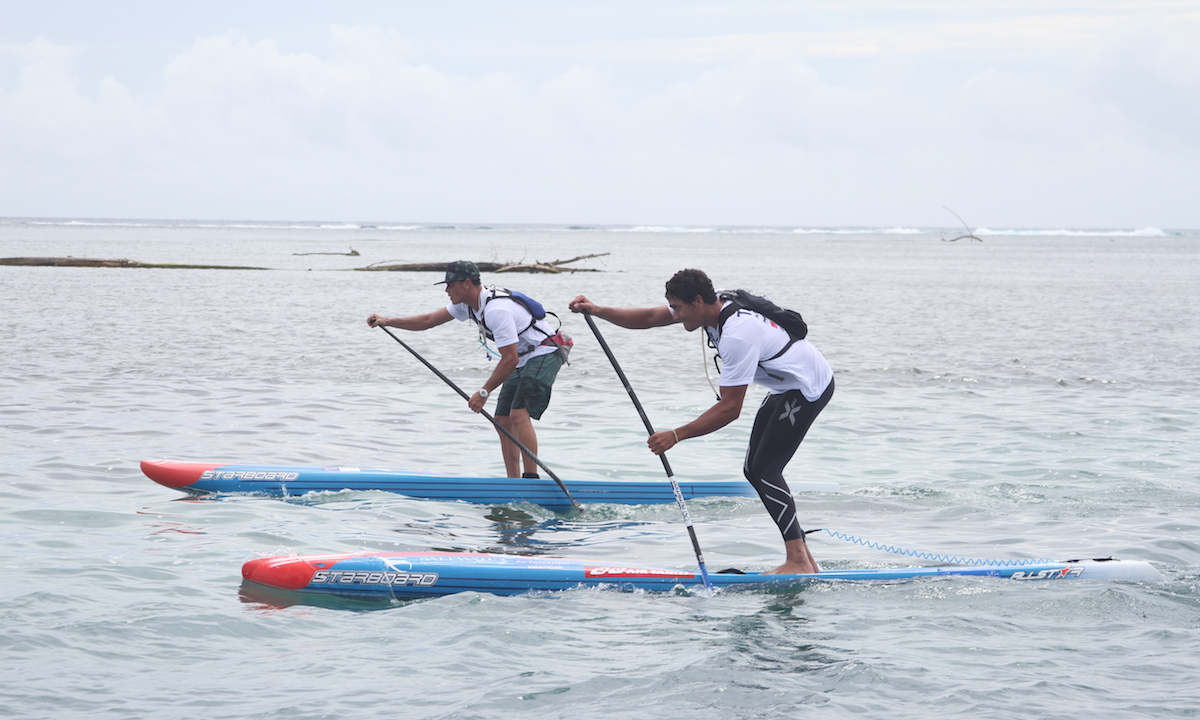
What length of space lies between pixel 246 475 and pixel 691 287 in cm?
527

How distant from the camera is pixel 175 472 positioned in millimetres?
9672

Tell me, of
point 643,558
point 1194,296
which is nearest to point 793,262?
point 1194,296

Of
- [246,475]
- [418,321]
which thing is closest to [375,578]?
[246,475]

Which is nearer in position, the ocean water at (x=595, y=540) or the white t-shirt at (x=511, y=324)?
the ocean water at (x=595, y=540)

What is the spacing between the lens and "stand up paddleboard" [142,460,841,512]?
9.66 m

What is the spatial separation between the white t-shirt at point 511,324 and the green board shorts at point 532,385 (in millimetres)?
70

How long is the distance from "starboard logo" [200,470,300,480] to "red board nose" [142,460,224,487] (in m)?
0.06

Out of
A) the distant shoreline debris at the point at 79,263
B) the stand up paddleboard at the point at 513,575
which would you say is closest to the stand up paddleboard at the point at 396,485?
the stand up paddleboard at the point at 513,575

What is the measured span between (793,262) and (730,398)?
65996 millimetres

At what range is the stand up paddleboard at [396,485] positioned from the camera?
9.66 meters

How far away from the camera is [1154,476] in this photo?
426 inches

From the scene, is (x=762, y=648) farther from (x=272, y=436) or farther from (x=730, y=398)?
(x=272, y=436)

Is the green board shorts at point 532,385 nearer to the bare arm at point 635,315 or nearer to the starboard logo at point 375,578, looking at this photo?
the bare arm at point 635,315

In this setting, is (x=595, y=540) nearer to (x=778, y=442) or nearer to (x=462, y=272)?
(x=778, y=442)
